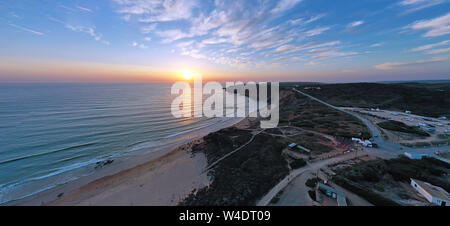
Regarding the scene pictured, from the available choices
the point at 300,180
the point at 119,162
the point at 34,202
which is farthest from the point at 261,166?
the point at 34,202

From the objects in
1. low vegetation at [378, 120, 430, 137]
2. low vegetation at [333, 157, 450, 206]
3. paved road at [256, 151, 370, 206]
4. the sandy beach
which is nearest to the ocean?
the sandy beach

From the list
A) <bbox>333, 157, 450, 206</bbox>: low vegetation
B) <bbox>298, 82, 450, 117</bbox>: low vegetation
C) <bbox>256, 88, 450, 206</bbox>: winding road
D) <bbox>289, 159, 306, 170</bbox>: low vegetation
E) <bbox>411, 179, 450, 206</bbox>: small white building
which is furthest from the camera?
<bbox>298, 82, 450, 117</bbox>: low vegetation

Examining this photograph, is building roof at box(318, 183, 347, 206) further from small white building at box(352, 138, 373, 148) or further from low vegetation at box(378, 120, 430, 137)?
low vegetation at box(378, 120, 430, 137)

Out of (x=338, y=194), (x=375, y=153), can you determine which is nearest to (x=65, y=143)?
(x=338, y=194)

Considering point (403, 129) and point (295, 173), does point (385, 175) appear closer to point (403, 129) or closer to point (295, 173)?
point (295, 173)

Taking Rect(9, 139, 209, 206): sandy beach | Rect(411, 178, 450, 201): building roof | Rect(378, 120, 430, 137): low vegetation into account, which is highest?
Rect(378, 120, 430, 137): low vegetation

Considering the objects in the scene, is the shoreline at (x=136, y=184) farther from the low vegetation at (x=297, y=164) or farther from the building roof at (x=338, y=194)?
the building roof at (x=338, y=194)
